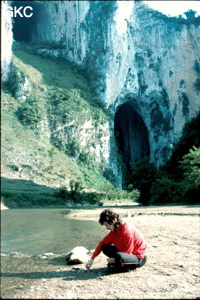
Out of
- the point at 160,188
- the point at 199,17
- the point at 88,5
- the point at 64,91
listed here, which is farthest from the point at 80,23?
the point at 160,188

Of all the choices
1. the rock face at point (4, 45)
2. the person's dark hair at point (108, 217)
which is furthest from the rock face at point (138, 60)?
the rock face at point (4, 45)

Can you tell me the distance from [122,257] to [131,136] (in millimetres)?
43368

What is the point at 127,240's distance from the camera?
327 cm

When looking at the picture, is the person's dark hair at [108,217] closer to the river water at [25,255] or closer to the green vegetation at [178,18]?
the river water at [25,255]

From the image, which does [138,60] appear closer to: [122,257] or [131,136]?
[131,136]

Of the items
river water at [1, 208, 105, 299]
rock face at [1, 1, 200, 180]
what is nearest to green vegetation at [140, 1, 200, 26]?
rock face at [1, 1, 200, 180]

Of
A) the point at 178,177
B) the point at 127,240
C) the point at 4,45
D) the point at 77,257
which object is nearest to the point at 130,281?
the point at 127,240

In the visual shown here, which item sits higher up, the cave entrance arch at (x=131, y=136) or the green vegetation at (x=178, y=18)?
the green vegetation at (x=178, y=18)

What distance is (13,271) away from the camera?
3.20m

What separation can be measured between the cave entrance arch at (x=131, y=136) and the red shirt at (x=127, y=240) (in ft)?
134

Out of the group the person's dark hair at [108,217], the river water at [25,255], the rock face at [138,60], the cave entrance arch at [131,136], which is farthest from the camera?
the cave entrance arch at [131,136]

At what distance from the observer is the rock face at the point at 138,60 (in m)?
40.7

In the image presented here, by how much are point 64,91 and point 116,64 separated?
914 centimetres

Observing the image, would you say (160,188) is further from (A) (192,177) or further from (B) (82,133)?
(B) (82,133)
